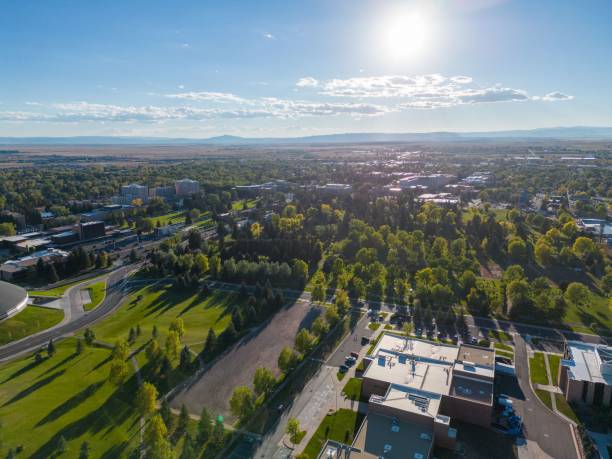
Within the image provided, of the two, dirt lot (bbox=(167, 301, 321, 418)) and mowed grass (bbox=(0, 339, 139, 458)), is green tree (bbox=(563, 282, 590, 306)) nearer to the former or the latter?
dirt lot (bbox=(167, 301, 321, 418))

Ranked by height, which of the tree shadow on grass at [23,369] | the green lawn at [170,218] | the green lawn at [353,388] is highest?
the tree shadow on grass at [23,369]

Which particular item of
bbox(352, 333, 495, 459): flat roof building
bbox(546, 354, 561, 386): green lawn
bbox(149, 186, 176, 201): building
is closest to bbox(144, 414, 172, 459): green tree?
bbox(352, 333, 495, 459): flat roof building

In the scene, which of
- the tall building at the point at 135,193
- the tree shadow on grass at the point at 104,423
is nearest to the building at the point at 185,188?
the tall building at the point at 135,193

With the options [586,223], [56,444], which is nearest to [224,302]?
[56,444]

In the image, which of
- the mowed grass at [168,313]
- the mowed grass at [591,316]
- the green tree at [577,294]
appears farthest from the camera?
the green tree at [577,294]

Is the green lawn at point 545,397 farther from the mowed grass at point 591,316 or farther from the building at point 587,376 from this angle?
the mowed grass at point 591,316

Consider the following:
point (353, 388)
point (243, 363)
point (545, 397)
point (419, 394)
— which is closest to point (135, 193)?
point (243, 363)

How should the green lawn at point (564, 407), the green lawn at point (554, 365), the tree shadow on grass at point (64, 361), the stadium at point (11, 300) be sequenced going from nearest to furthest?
the green lawn at point (564, 407)
the green lawn at point (554, 365)
the tree shadow on grass at point (64, 361)
the stadium at point (11, 300)
